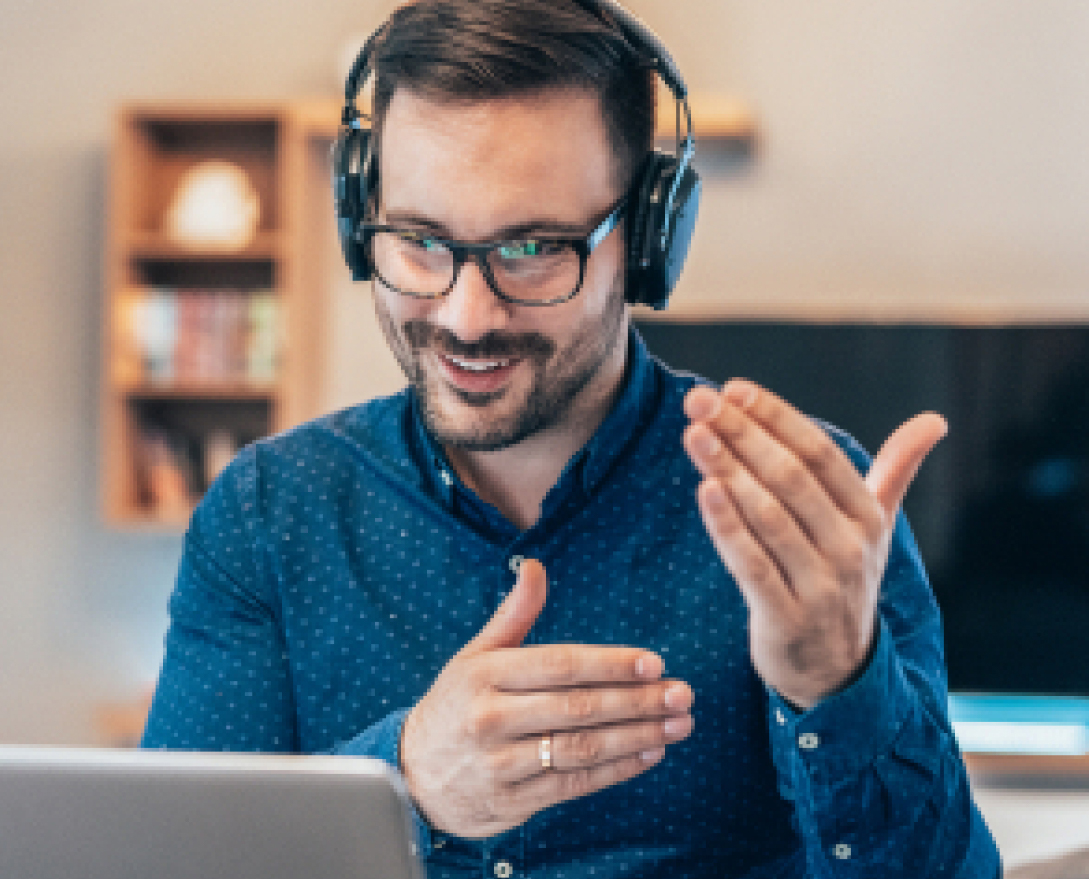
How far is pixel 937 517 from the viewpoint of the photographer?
8.12ft

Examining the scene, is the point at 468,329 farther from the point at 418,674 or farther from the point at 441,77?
the point at 418,674

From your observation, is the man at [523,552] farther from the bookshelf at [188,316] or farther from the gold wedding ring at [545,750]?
the bookshelf at [188,316]

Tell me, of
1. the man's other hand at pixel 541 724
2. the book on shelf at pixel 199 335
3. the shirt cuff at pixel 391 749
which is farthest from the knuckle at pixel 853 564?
the book on shelf at pixel 199 335

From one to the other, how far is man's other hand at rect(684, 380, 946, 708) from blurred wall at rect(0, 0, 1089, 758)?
1.89 meters

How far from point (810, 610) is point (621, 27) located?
24.3 inches

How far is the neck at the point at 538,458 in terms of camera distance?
1.13m

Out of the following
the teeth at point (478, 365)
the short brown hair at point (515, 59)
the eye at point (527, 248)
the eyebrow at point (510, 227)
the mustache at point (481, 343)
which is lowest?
the teeth at point (478, 365)

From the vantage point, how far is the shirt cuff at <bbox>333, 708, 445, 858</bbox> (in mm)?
801

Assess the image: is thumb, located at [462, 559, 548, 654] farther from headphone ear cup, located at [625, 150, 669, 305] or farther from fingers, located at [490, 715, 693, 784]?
headphone ear cup, located at [625, 150, 669, 305]

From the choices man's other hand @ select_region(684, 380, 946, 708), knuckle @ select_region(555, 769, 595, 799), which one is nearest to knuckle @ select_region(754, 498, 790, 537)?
man's other hand @ select_region(684, 380, 946, 708)

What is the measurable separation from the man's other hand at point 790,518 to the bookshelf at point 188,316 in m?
2.11

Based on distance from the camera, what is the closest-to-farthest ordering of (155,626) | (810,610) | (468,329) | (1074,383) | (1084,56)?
(810,610) < (468,329) < (1074,383) < (1084,56) < (155,626)

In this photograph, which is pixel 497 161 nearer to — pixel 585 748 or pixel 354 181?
pixel 354 181

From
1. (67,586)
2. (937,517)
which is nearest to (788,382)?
(937,517)
